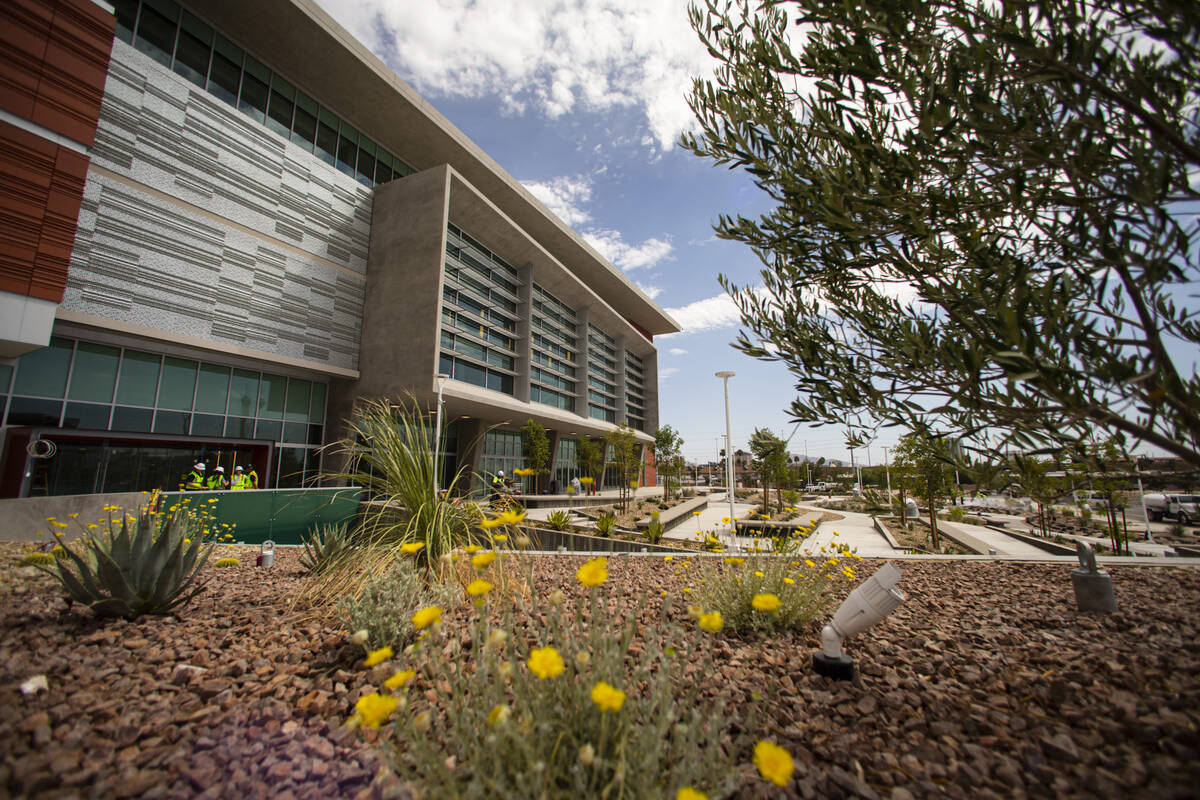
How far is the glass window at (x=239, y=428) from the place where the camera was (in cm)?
1702

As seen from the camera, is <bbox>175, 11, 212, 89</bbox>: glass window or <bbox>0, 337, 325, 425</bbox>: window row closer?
<bbox>0, 337, 325, 425</bbox>: window row

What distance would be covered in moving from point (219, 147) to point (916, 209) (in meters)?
22.5

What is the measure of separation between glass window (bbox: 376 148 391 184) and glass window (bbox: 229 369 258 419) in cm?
1141

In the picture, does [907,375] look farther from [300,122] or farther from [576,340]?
[576,340]

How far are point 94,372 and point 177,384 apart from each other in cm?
199

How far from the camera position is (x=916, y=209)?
7.82 ft

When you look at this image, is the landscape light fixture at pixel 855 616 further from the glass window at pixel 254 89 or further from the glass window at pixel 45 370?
the glass window at pixel 254 89

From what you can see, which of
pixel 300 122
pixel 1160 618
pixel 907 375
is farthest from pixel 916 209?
pixel 300 122

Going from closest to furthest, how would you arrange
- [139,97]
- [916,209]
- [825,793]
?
[825,793]
[916,209]
[139,97]

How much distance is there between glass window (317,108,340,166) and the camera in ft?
65.6

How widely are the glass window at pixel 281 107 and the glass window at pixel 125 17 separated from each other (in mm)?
3963

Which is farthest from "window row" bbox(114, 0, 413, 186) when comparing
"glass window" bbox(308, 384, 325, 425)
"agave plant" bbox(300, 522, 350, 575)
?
"agave plant" bbox(300, 522, 350, 575)

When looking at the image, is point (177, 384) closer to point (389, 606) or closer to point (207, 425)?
point (207, 425)

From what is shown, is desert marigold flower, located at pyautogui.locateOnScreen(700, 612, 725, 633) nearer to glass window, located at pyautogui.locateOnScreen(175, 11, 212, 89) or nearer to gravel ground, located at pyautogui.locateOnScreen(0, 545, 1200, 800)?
gravel ground, located at pyautogui.locateOnScreen(0, 545, 1200, 800)
